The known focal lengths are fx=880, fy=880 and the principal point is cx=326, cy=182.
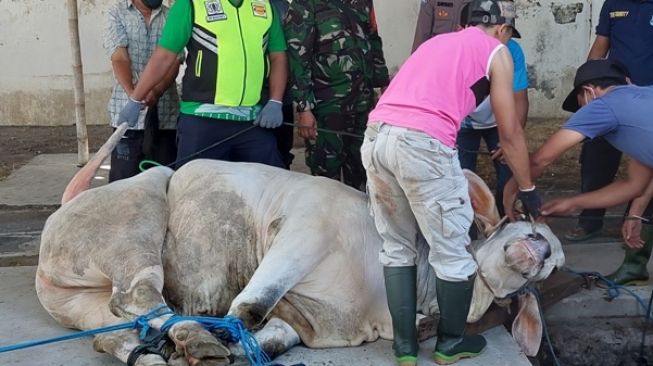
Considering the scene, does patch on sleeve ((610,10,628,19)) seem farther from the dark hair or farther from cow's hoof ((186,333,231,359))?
cow's hoof ((186,333,231,359))

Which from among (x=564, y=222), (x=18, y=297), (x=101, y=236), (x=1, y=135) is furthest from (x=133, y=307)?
(x=1, y=135)

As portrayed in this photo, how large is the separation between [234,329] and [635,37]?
3565 mm

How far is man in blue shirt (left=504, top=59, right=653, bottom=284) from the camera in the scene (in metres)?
4.29

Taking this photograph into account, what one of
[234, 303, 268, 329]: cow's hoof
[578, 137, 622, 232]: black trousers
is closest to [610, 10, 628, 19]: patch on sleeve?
[578, 137, 622, 232]: black trousers

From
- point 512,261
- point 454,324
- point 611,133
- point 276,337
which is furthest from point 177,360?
point 611,133

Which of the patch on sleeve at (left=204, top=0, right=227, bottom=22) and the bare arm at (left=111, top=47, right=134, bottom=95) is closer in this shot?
the patch on sleeve at (left=204, top=0, right=227, bottom=22)

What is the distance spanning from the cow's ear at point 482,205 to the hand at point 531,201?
0.60 feet

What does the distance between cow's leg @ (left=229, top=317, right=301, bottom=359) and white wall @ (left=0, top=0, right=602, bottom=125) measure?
21.8 feet

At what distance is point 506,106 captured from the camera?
3.84 m

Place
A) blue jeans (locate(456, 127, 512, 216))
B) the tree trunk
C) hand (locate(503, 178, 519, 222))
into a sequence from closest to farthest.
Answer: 1. hand (locate(503, 178, 519, 222))
2. blue jeans (locate(456, 127, 512, 216))
3. the tree trunk

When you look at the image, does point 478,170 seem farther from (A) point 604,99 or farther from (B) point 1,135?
(B) point 1,135

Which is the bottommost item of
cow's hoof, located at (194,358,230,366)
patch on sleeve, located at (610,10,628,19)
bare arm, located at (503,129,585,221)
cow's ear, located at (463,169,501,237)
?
cow's hoof, located at (194,358,230,366)

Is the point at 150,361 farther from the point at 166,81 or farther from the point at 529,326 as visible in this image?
the point at 166,81

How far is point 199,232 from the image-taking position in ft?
14.6
